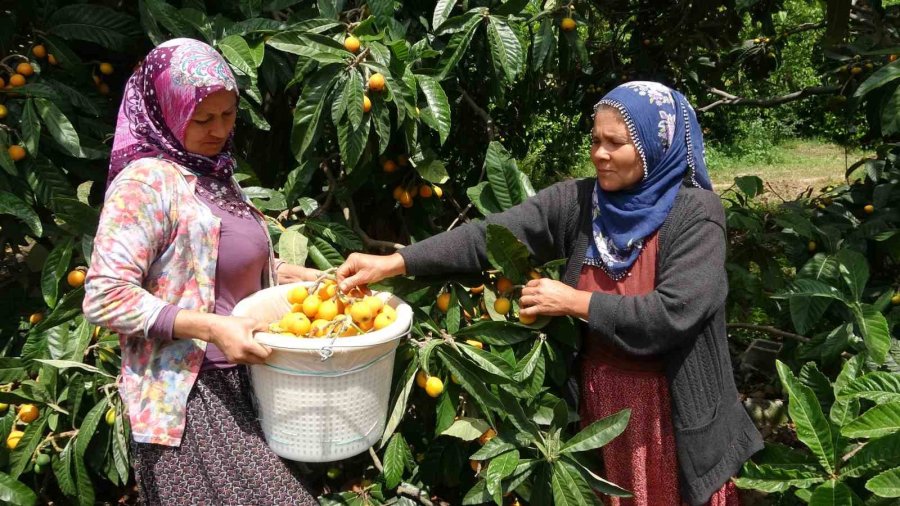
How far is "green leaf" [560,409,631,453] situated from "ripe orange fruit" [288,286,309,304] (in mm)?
692

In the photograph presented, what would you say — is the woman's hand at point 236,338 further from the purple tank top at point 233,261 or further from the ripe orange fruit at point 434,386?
the ripe orange fruit at point 434,386

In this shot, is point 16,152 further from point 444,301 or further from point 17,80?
point 444,301

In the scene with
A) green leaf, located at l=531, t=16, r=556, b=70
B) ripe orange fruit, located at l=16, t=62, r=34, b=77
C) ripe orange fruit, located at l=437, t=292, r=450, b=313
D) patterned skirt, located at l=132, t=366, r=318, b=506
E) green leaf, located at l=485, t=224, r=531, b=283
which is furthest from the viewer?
green leaf, located at l=531, t=16, r=556, b=70

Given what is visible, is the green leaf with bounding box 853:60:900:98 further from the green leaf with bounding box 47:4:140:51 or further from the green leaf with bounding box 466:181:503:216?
the green leaf with bounding box 47:4:140:51

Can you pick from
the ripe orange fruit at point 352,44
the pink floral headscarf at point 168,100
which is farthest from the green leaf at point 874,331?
the pink floral headscarf at point 168,100

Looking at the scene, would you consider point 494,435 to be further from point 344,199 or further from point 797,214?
point 797,214

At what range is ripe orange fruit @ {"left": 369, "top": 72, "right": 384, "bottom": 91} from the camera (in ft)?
7.27

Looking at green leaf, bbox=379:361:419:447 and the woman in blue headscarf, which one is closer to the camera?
the woman in blue headscarf

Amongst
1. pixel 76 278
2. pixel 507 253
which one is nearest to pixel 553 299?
pixel 507 253

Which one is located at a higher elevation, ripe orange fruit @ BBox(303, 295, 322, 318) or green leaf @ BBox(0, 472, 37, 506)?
ripe orange fruit @ BBox(303, 295, 322, 318)

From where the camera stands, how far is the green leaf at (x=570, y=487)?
182 cm

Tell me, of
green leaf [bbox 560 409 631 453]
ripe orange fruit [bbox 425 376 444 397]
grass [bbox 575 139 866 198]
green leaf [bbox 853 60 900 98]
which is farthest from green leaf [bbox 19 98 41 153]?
grass [bbox 575 139 866 198]

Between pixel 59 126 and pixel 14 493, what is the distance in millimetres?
972

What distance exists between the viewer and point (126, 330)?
1.51 meters
